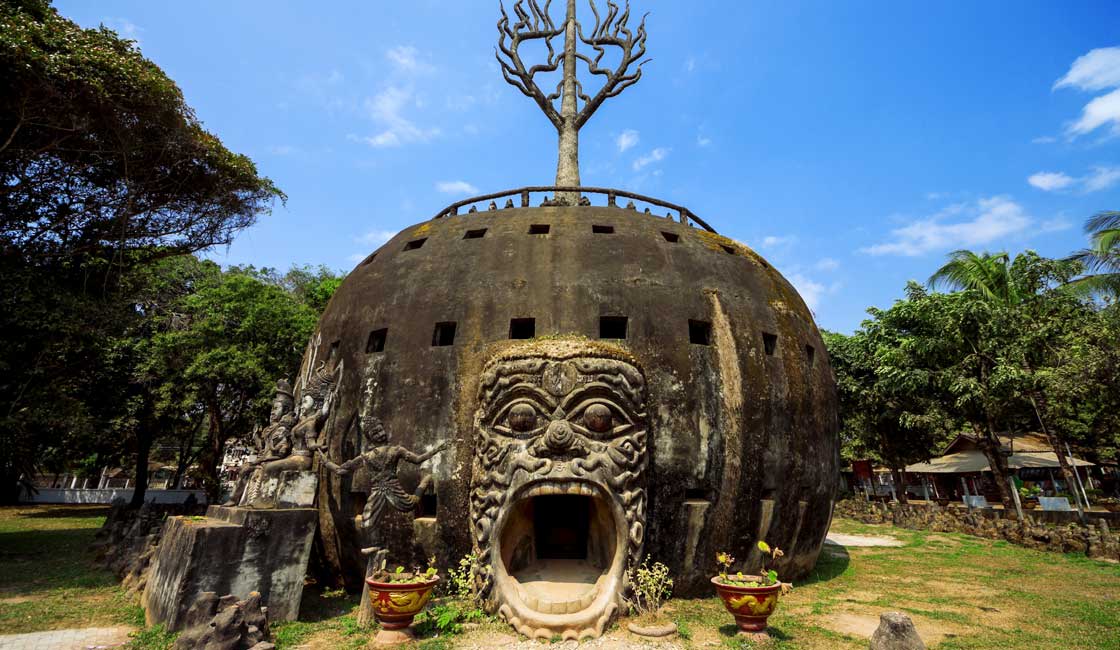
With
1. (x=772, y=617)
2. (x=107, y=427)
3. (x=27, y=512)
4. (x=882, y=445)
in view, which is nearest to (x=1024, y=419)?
(x=882, y=445)

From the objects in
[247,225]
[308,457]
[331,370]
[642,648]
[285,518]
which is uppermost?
[247,225]

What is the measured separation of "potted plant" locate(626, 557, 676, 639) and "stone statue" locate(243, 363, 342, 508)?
6.30 metres

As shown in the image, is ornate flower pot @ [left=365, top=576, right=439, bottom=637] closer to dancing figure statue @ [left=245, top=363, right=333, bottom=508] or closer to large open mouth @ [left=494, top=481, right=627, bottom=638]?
large open mouth @ [left=494, top=481, right=627, bottom=638]

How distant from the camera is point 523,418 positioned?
9.51 meters

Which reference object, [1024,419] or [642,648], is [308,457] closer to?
[642,648]

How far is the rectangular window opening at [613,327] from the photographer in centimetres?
1113

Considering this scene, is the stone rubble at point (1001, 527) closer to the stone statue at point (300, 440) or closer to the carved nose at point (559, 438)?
the carved nose at point (559, 438)

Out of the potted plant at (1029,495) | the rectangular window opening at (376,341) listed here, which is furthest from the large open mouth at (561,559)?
the potted plant at (1029,495)

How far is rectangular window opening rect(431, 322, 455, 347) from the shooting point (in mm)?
11473

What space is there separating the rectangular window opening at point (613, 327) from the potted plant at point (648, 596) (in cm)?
414

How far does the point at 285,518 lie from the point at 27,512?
30.4 metres

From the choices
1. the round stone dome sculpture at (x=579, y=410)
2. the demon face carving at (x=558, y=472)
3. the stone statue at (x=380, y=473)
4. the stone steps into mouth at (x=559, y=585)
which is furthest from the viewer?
the stone statue at (x=380, y=473)

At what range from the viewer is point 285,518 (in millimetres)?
9836

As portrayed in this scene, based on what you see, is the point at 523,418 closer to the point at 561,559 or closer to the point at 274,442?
the point at 561,559
